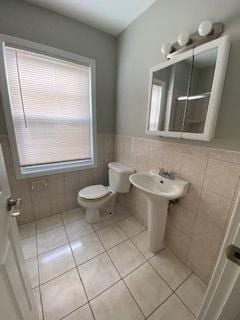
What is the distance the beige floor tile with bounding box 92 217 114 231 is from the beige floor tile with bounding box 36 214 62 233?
472 millimetres

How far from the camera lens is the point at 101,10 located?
150cm

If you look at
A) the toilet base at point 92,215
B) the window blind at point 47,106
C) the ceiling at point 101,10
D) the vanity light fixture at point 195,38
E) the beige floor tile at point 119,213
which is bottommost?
the beige floor tile at point 119,213

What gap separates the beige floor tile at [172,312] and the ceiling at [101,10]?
2682 mm

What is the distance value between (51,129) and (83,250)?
4.87 ft

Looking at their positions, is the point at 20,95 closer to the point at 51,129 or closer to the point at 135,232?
the point at 51,129

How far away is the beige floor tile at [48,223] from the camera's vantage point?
1.80 m

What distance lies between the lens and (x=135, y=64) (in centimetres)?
170

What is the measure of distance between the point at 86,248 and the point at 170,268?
88 cm

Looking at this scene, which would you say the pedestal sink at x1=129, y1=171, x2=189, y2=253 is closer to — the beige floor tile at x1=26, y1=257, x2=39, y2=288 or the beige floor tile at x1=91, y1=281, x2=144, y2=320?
the beige floor tile at x1=91, y1=281, x2=144, y2=320

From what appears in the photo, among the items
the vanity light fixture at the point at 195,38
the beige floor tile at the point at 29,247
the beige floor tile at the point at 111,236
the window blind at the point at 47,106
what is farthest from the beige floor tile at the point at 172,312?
the vanity light fixture at the point at 195,38

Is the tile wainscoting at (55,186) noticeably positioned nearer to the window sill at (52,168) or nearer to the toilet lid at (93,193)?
the window sill at (52,168)

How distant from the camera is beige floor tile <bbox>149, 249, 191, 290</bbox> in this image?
126cm

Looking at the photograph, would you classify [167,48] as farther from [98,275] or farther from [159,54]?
[98,275]

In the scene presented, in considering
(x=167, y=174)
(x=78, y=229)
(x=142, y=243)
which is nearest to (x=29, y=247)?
(x=78, y=229)
